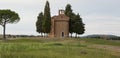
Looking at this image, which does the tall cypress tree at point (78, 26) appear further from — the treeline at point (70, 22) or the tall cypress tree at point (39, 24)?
the tall cypress tree at point (39, 24)

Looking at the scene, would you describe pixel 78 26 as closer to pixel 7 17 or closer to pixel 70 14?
pixel 70 14

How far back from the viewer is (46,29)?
92062mm

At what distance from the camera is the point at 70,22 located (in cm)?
9531

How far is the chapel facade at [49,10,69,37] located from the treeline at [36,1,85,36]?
5.63ft

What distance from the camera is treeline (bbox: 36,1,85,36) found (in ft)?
300

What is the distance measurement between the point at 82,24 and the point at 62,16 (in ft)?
20.1

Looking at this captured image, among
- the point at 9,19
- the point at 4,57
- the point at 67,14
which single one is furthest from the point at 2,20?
the point at 4,57

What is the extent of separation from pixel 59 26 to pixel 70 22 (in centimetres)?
333

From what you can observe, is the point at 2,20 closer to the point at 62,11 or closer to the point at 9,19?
the point at 9,19

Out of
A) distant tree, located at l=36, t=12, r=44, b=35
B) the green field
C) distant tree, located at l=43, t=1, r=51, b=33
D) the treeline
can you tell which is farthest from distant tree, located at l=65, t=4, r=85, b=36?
the green field

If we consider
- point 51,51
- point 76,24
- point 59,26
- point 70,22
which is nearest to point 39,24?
point 59,26

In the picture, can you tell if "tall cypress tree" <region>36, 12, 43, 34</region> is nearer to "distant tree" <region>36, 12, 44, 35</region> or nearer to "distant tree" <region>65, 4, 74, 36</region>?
"distant tree" <region>36, 12, 44, 35</region>

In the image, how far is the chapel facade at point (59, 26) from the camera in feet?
310

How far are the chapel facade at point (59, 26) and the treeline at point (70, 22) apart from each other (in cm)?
172
